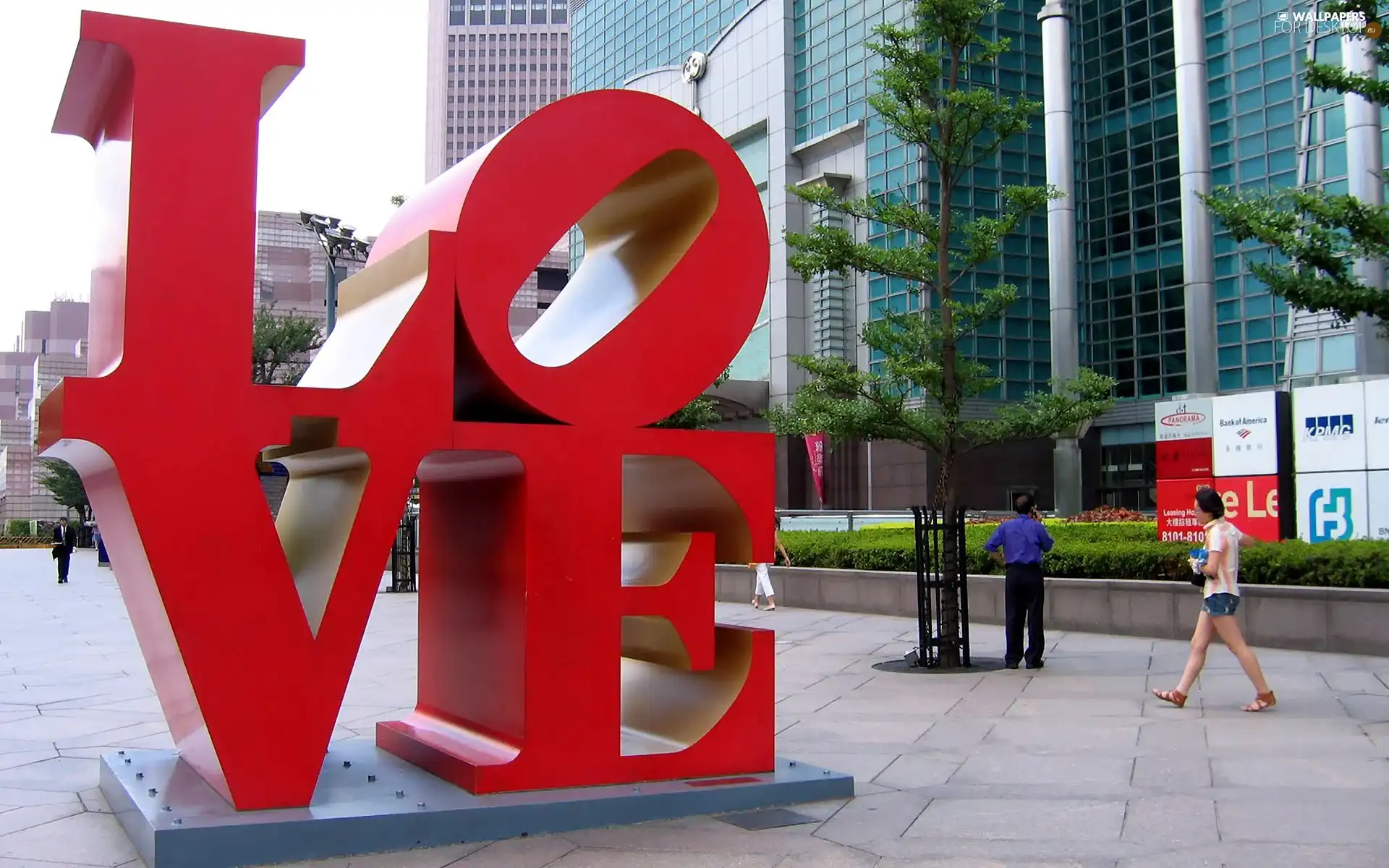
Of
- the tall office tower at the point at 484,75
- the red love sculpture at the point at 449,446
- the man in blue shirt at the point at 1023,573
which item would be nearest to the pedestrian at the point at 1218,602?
the man in blue shirt at the point at 1023,573

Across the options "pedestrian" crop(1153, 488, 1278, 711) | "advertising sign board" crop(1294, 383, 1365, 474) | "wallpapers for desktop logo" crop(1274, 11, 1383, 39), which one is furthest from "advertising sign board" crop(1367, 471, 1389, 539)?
"wallpapers for desktop logo" crop(1274, 11, 1383, 39)

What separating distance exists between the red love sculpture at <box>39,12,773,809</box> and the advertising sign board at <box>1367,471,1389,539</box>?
11587 millimetres

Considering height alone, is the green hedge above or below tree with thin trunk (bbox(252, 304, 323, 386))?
below

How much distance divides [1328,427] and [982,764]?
10788 millimetres

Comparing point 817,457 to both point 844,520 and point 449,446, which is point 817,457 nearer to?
point 844,520

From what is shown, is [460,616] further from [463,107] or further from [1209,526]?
[463,107]

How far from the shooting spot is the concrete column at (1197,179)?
31.8 m

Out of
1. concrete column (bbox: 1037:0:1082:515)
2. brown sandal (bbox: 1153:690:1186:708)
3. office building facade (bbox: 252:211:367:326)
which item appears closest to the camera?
brown sandal (bbox: 1153:690:1186:708)

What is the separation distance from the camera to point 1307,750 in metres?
7.62

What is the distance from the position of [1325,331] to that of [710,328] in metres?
31.0

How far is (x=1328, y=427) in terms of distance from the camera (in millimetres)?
15820

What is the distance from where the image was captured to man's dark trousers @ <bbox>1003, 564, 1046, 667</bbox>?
1161cm

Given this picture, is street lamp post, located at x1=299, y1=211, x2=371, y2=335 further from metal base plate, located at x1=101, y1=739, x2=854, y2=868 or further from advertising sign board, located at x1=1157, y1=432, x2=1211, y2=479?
metal base plate, located at x1=101, y1=739, x2=854, y2=868

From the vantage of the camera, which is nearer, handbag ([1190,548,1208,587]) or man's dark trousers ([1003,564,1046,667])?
handbag ([1190,548,1208,587])
